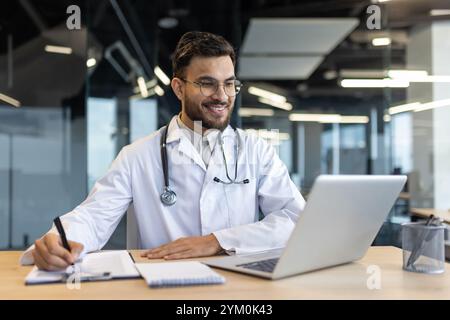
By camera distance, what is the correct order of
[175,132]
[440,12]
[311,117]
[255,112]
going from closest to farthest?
[175,132]
[440,12]
[255,112]
[311,117]

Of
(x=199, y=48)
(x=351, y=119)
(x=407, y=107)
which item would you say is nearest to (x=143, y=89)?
(x=351, y=119)

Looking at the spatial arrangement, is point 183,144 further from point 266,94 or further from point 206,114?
point 266,94

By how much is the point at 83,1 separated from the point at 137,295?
145 inches

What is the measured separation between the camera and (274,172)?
5.87ft

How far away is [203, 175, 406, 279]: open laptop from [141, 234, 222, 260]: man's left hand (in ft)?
0.29

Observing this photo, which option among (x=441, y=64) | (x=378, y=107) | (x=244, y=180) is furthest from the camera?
(x=378, y=107)

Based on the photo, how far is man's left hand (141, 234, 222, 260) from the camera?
4.35 ft

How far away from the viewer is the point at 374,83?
5055 millimetres

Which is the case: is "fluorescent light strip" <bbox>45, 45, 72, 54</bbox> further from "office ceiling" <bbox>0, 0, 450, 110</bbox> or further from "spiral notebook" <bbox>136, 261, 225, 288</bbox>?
"spiral notebook" <bbox>136, 261, 225, 288</bbox>

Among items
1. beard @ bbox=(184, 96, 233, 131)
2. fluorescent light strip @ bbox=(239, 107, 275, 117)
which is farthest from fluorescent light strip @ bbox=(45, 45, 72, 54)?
beard @ bbox=(184, 96, 233, 131)

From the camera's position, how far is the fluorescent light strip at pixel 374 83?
4.68 meters

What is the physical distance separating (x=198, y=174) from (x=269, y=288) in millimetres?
806
